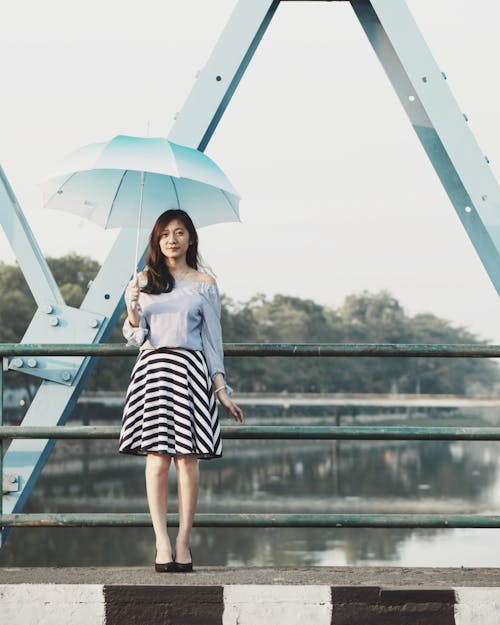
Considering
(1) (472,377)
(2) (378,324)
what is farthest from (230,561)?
(1) (472,377)

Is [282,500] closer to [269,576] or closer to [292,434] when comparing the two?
[292,434]

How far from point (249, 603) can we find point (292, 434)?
64 centimetres

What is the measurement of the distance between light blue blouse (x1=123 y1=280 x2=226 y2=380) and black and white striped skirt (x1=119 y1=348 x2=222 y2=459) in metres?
0.04

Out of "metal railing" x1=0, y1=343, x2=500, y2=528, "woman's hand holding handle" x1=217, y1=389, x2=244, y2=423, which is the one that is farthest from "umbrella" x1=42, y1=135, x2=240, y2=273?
"woman's hand holding handle" x1=217, y1=389, x2=244, y2=423

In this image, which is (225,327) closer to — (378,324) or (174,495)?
(174,495)

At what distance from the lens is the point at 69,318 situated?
4.08 metres

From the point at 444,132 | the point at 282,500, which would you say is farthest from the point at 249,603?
the point at 282,500

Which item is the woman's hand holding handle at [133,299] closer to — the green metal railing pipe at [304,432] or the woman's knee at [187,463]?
the green metal railing pipe at [304,432]

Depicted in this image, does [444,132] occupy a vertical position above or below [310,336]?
below

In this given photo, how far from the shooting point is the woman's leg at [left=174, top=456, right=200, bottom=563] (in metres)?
3.61

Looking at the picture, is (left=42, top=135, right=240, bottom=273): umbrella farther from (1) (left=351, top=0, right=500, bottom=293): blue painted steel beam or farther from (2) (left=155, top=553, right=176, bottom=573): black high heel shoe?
(2) (left=155, top=553, right=176, bottom=573): black high heel shoe

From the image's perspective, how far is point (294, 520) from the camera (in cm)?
359

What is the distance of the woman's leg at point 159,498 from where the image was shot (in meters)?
3.60

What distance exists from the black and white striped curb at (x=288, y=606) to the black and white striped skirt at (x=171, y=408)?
50 centimetres
